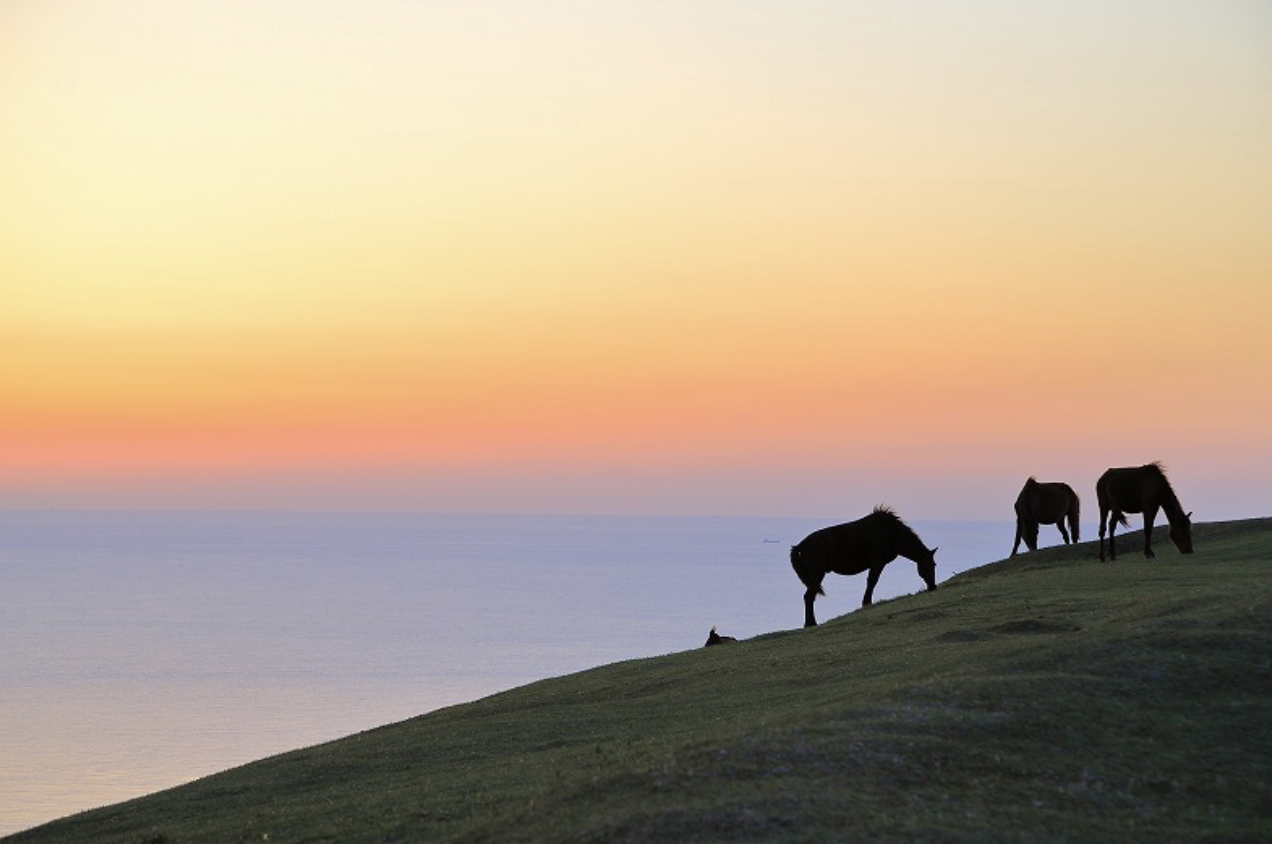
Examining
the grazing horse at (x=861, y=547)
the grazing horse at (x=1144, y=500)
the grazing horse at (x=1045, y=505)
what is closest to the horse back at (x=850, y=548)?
the grazing horse at (x=861, y=547)

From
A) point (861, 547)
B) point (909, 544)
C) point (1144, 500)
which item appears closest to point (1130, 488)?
point (1144, 500)

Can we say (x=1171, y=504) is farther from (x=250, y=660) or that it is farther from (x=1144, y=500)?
(x=250, y=660)

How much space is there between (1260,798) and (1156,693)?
2.79 metres

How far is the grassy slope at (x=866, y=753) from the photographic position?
12.9 metres

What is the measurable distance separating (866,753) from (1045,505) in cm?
3580

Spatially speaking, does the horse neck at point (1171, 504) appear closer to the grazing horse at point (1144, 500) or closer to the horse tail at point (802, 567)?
the grazing horse at point (1144, 500)

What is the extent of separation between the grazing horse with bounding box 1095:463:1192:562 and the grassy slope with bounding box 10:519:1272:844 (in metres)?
8.08

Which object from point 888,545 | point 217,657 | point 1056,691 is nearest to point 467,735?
point 1056,691

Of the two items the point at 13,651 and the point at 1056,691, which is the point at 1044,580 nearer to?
the point at 1056,691

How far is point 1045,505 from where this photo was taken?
4812 cm

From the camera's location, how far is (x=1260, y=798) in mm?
13656

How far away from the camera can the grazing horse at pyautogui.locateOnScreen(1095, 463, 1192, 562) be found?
36.5 meters

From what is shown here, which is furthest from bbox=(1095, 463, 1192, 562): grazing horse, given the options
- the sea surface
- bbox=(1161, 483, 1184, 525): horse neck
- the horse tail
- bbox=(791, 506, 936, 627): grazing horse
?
the sea surface

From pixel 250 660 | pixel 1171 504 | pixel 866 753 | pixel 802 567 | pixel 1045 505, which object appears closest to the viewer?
pixel 866 753
